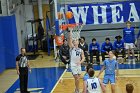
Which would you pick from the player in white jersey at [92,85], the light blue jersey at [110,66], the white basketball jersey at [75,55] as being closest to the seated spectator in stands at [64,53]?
the white basketball jersey at [75,55]

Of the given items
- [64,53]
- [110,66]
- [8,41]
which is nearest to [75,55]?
[110,66]

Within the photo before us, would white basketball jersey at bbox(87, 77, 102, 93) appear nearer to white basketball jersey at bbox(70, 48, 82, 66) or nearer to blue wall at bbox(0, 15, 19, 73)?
white basketball jersey at bbox(70, 48, 82, 66)

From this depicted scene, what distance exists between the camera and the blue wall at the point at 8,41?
1881 centimetres

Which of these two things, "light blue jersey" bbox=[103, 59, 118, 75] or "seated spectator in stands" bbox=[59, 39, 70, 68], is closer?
"light blue jersey" bbox=[103, 59, 118, 75]

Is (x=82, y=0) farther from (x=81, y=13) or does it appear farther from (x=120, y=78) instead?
(x=120, y=78)

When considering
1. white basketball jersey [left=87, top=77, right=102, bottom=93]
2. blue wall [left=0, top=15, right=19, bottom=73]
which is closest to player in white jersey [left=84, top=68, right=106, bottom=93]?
white basketball jersey [left=87, top=77, right=102, bottom=93]

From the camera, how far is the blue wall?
61.7 feet

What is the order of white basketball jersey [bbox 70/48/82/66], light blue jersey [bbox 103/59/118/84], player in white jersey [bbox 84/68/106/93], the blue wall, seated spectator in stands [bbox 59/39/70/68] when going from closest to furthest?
player in white jersey [bbox 84/68/106/93], light blue jersey [bbox 103/59/118/84], white basketball jersey [bbox 70/48/82/66], seated spectator in stands [bbox 59/39/70/68], the blue wall

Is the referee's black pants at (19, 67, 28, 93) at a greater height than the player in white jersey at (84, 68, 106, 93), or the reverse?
the player in white jersey at (84, 68, 106, 93)

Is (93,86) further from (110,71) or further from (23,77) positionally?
(23,77)

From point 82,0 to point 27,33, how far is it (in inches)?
224

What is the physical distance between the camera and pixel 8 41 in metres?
19.1

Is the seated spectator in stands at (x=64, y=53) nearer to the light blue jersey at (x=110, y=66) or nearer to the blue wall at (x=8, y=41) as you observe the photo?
the blue wall at (x=8, y=41)

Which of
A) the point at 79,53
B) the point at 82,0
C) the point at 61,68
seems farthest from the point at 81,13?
the point at 79,53
